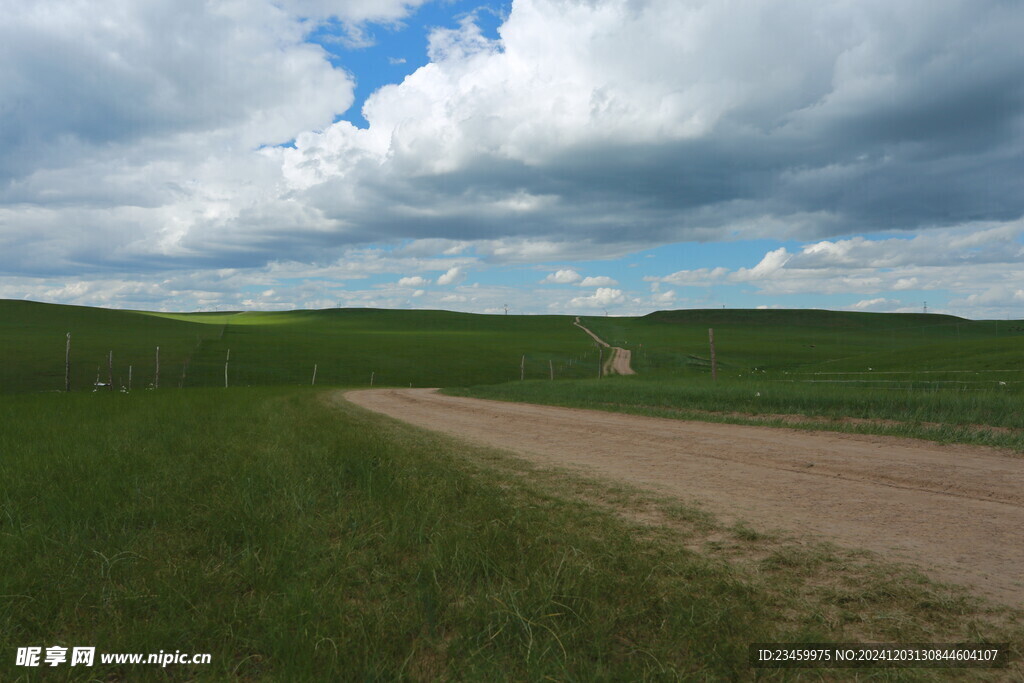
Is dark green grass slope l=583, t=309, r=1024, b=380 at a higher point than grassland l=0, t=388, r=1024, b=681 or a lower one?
higher

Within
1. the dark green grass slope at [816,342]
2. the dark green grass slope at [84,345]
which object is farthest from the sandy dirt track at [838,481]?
the dark green grass slope at [84,345]

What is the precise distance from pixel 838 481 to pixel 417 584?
21.7 ft

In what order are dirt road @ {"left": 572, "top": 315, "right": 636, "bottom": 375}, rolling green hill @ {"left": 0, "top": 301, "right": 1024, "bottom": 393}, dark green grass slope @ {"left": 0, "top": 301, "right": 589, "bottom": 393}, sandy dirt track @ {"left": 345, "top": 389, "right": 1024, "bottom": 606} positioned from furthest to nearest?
dirt road @ {"left": 572, "top": 315, "right": 636, "bottom": 375} → dark green grass slope @ {"left": 0, "top": 301, "right": 589, "bottom": 393} → rolling green hill @ {"left": 0, "top": 301, "right": 1024, "bottom": 393} → sandy dirt track @ {"left": 345, "top": 389, "right": 1024, "bottom": 606}

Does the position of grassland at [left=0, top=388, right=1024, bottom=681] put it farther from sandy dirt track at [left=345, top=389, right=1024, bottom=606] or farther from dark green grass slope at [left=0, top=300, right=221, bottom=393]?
dark green grass slope at [left=0, top=300, right=221, bottom=393]

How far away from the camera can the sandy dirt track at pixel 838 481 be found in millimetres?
5461

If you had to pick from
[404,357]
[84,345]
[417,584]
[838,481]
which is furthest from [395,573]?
[84,345]

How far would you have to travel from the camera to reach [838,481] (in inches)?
329

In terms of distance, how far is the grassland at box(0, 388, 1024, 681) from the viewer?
3.43 metres

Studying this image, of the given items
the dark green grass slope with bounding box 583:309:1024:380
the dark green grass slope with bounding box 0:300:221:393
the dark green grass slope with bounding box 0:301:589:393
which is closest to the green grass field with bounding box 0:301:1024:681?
the dark green grass slope with bounding box 583:309:1024:380

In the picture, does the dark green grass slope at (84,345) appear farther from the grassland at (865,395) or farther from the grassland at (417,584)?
the grassland at (417,584)

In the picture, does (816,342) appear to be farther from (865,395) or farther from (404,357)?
(865,395)

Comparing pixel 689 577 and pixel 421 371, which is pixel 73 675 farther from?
pixel 421 371

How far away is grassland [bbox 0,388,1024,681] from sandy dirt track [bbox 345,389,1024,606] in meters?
0.67

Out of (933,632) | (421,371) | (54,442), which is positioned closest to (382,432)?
(54,442)
